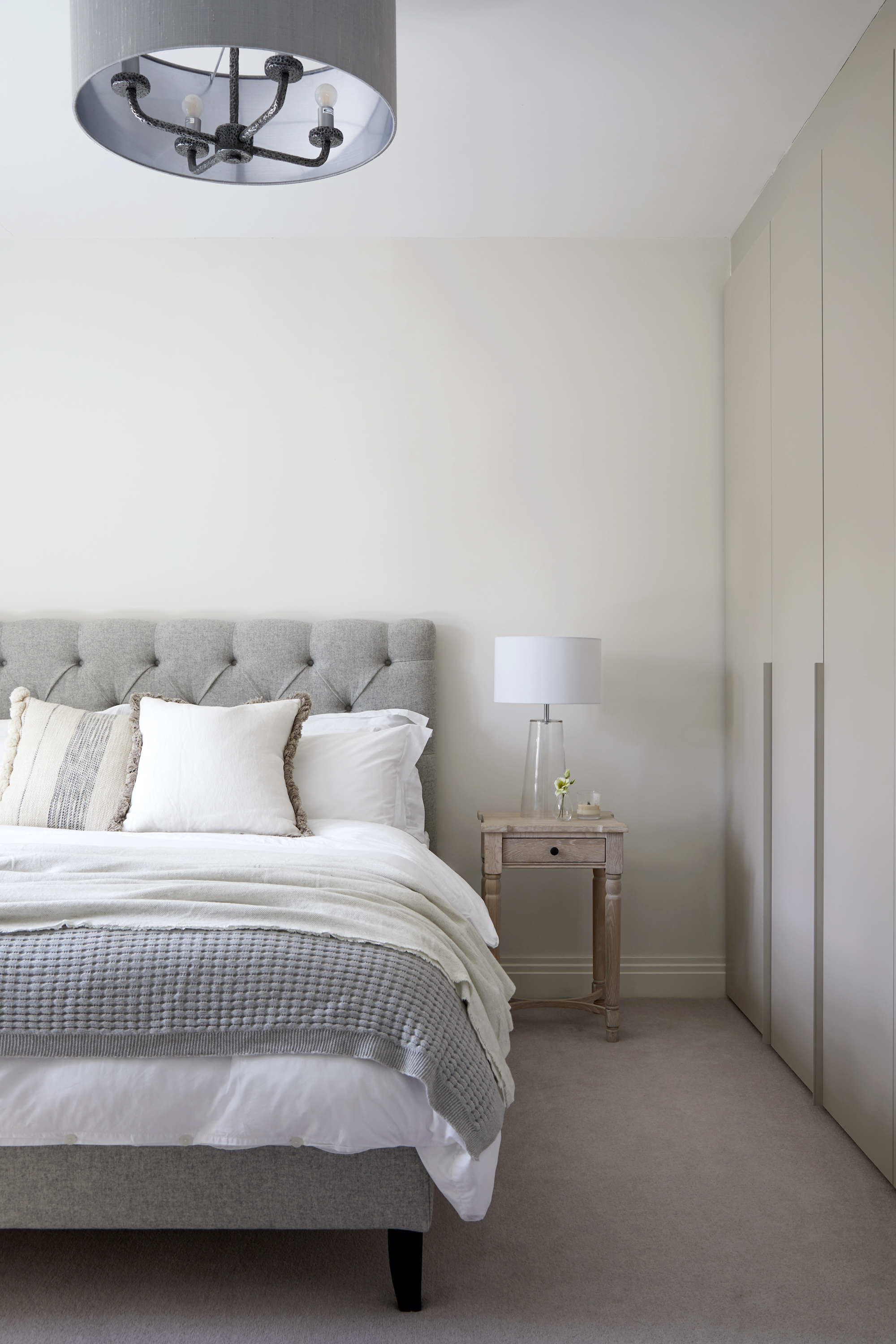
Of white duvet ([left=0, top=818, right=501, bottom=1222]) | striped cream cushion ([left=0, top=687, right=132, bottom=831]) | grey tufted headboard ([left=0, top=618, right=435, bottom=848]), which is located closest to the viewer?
white duvet ([left=0, top=818, right=501, bottom=1222])

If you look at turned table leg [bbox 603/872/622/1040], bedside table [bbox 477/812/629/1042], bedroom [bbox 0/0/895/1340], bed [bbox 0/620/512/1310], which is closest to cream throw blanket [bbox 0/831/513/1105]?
bed [bbox 0/620/512/1310]

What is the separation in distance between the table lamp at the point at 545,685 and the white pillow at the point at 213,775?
762 millimetres

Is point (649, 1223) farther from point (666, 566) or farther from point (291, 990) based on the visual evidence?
point (666, 566)

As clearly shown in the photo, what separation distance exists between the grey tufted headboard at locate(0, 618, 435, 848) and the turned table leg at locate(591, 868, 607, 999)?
2.00 feet

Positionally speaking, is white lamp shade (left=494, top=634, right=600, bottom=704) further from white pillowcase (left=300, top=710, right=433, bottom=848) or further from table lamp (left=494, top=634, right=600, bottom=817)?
white pillowcase (left=300, top=710, right=433, bottom=848)

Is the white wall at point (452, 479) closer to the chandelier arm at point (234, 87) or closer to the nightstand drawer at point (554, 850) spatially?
the nightstand drawer at point (554, 850)

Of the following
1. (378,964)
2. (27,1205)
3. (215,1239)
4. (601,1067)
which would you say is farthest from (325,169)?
(601,1067)

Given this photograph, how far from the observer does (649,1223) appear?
1.93 metres

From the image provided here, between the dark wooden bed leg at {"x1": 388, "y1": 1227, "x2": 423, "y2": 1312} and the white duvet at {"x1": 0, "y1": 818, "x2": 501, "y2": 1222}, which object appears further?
the dark wooden bed leg at {"x1": 388, "y1": 1227, "x2": 423, "y2": 1312}

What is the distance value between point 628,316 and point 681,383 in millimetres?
322

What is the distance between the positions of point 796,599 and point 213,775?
5.80ft

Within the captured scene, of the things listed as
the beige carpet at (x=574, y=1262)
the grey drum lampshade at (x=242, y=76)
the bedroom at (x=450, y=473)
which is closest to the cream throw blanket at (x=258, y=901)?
the beige carpet at (x=574, y=1262)

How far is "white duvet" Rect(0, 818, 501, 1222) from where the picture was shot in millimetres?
1532

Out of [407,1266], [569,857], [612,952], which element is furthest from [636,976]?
[407,1266]
